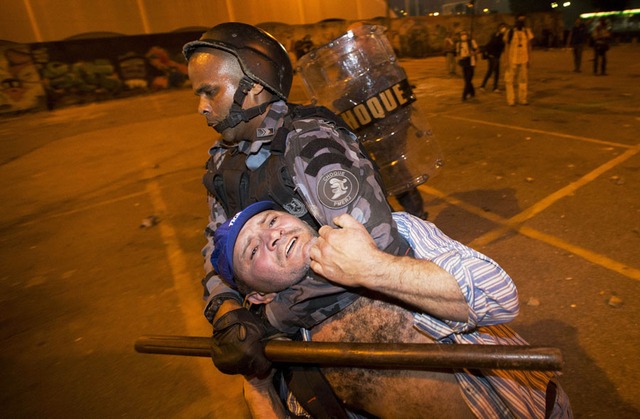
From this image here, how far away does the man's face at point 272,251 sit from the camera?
141 centimetres

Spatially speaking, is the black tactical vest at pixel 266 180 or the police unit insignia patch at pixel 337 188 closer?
the police unit insignia patch at pixel 337 188

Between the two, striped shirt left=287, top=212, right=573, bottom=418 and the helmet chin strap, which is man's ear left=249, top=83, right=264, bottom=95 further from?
striped shirt left=287, top=212, right=573, bottom=418

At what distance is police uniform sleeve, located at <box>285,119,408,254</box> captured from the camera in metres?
1.42

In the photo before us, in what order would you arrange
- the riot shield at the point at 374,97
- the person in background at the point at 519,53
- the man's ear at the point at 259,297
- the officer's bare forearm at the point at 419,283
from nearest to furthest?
the officer's bare forearm at the point at 419,283 → the man's ear at the point at 259,297 → the riot shield at the point at 374,97 → the person in background at the point at 519,53

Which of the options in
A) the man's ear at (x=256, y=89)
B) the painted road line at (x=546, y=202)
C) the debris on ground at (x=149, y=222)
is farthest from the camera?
the debris on ground at (x=149, y=222)

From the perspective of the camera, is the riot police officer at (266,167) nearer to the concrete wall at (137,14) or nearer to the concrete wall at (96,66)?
the concrete wall at (96,66)

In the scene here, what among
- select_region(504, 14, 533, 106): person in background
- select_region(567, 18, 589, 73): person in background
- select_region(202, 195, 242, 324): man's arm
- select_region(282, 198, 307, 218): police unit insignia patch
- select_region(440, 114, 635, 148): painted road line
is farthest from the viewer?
select_region(567, 18, 589, 73): person in background

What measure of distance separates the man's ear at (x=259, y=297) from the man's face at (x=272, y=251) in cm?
6

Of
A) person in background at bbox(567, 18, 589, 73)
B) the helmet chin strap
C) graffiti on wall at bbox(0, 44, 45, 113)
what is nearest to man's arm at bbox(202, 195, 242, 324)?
the helmet chin strap

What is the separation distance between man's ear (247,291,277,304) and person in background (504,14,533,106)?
913 centimetres

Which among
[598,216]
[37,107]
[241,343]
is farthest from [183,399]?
[37,107]

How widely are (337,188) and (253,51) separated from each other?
3.44 ft

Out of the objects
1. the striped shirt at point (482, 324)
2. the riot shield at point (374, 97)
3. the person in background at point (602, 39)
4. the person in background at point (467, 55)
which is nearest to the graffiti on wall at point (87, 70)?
the person in background at point (467, 55)

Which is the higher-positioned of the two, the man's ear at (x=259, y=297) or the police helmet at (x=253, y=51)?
the police helmet at (x=253, y=51)
